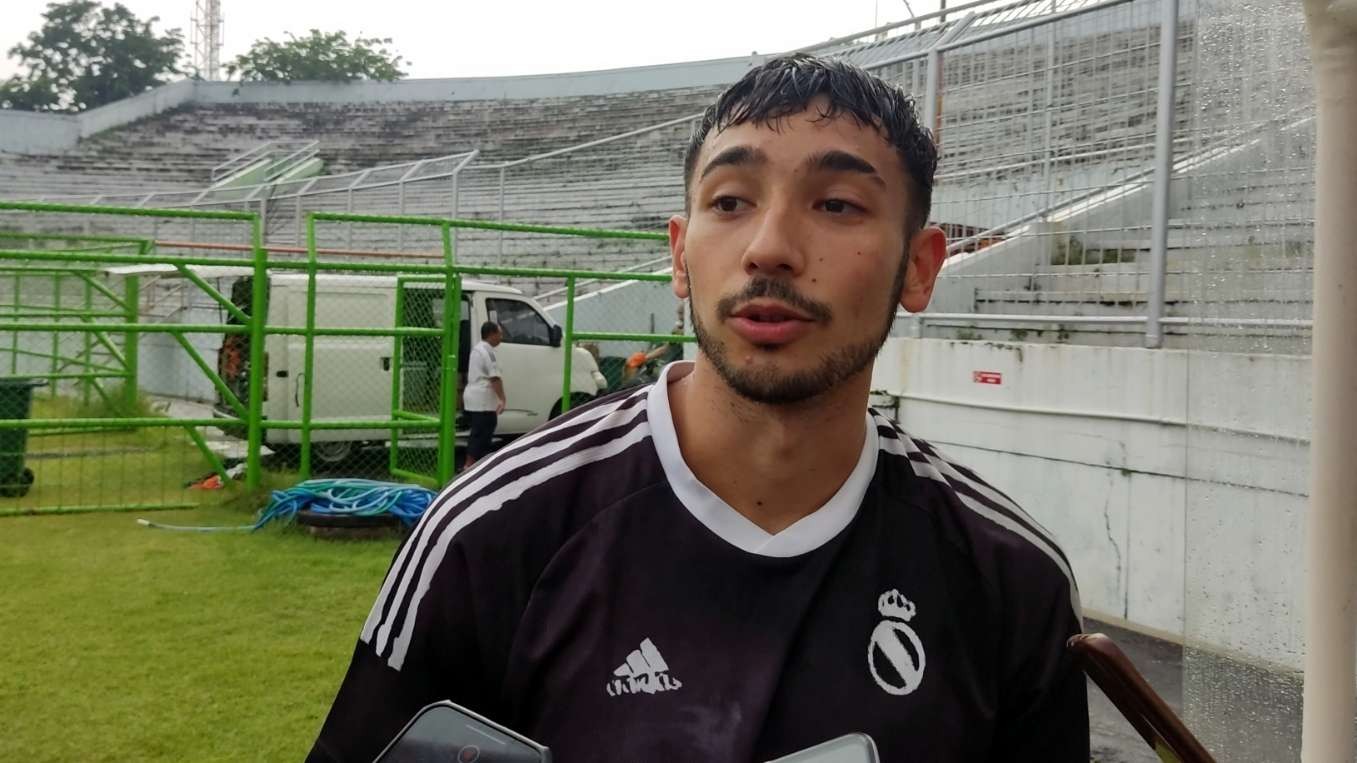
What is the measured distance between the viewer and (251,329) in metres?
9.21

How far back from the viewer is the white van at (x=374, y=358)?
1071 cm

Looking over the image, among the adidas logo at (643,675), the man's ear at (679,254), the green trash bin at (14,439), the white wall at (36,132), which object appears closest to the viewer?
the adidas logo at (643,675)

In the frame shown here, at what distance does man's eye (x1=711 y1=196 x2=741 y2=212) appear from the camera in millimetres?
1679

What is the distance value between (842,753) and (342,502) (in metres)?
7.82

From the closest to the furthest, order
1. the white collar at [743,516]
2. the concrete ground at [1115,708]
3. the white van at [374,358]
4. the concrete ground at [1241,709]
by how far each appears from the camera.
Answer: the white collar at [743,516], the concrete ground at [1241,709], the concrete ground at [1115,708], the white van at [374,358]

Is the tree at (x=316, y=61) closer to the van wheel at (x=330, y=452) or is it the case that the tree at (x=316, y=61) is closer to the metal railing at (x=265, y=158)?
the metal railing at (x=265, y=158)

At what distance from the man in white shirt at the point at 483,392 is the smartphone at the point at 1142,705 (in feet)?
32.0

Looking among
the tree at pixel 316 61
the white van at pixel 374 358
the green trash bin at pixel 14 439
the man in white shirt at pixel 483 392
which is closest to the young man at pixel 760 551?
the green trash bin at pixel 14 439

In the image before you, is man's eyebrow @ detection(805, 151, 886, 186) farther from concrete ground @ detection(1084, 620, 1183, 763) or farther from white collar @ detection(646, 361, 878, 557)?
concrete ground @ detection(1084, 620, 1183, 763)

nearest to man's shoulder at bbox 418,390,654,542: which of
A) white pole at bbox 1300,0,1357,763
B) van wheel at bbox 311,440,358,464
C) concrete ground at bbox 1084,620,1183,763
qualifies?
white pole at bbox 1300,0,1357,763

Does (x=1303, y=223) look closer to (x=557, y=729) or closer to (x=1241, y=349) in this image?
(x=1241, y=349)

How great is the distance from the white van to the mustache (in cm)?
911

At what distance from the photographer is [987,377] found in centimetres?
670

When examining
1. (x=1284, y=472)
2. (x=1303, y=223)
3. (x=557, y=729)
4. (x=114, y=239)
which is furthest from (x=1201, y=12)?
(x=114, y=239)
